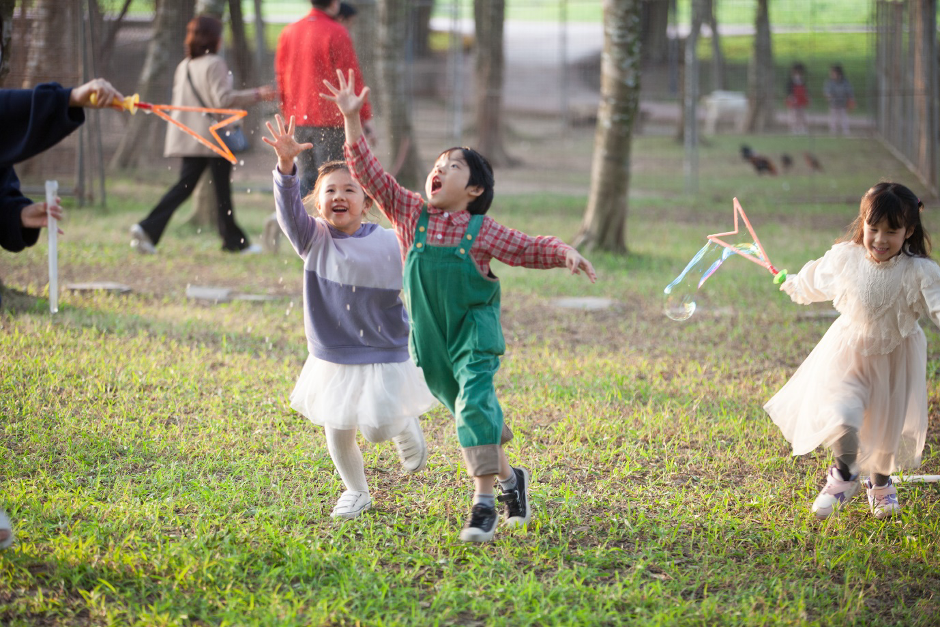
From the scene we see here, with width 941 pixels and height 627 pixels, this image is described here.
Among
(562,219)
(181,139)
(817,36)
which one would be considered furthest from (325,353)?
(817,36)

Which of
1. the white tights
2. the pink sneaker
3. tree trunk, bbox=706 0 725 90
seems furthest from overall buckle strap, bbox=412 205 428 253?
tree trunk, bbox=706 0 725 90

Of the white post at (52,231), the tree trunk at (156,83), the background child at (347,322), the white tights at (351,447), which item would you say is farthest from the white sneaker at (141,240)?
the white tights at (351,447)

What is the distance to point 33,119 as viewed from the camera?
3.09m

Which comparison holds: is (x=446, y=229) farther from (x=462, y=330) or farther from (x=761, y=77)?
(x=761, y=77)

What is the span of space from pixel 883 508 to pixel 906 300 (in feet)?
2.77

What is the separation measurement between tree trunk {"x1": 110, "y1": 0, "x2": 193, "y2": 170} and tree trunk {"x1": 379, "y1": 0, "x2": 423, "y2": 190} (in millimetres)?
2619

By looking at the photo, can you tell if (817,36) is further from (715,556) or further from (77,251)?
(715,556)

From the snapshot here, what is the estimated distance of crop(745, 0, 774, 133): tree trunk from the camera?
20250mm

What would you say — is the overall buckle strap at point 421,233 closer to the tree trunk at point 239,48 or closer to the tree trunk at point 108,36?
the tree trunk at point 239,48

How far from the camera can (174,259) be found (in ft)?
28.6

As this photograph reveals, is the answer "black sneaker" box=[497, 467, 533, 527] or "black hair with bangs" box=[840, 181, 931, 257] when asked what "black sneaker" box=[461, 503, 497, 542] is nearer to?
"black sneaker" box=[497, 467, 533, 527]

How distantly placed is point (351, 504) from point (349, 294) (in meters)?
0.81

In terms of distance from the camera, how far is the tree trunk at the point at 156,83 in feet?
41.5

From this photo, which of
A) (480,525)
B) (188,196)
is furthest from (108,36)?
(480,525)
